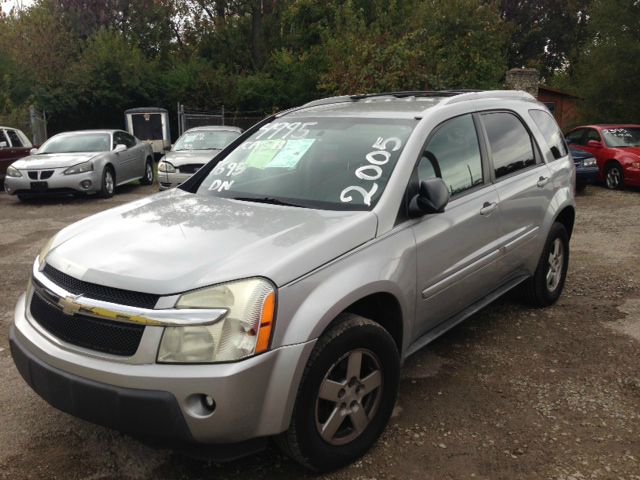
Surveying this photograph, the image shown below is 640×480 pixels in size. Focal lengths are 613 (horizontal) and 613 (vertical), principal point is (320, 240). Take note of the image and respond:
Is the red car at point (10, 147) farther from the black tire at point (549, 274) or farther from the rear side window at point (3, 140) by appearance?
the black tire at point (549, 274)

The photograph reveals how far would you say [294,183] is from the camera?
140 inches

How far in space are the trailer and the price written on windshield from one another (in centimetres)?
2070

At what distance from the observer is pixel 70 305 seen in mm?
2613

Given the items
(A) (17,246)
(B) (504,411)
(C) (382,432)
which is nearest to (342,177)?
(C) (382,432)

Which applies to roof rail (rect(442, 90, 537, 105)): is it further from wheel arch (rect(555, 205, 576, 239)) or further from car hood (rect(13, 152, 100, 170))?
car hood (rect(13, 152, 100, 170))

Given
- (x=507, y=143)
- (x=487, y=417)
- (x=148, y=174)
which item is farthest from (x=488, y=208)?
(x=148, y=174)

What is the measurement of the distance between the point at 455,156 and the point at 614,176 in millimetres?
10967

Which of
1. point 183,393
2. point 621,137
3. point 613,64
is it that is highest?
point 613,64

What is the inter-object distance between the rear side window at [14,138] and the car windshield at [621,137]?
1325 centimetres

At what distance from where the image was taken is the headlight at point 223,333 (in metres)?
2.44

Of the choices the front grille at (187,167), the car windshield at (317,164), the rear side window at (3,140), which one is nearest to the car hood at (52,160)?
the rear side window at (3,140)

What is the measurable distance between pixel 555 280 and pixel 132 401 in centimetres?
387

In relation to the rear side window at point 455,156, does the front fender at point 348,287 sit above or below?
below

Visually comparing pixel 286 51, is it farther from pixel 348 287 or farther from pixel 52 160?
pixel 348 287
